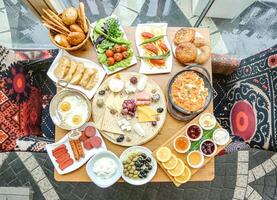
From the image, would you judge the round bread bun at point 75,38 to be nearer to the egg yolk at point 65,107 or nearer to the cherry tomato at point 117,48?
the cherry tomato at point 117,48

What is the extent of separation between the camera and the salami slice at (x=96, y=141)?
8.91 ft

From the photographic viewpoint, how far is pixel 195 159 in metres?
2.72

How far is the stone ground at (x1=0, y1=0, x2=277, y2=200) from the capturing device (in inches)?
154

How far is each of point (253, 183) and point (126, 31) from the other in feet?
7.37

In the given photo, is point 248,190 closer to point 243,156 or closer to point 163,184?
point 243,156

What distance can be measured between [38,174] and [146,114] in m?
1.78

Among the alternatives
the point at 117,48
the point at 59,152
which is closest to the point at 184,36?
the point at 117,48

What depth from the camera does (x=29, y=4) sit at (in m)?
2.89

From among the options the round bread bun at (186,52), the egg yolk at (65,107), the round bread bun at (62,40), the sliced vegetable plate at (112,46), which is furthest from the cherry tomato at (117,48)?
the egg yolk at (65,107)

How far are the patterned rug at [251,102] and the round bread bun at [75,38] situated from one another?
1336 millimetres

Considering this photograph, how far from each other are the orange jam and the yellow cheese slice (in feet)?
0.81

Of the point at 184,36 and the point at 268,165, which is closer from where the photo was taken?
the point at 184,36

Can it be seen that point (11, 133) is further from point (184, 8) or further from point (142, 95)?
point (184, 8)

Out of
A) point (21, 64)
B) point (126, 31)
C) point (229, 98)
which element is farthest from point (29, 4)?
point (229, 98)
